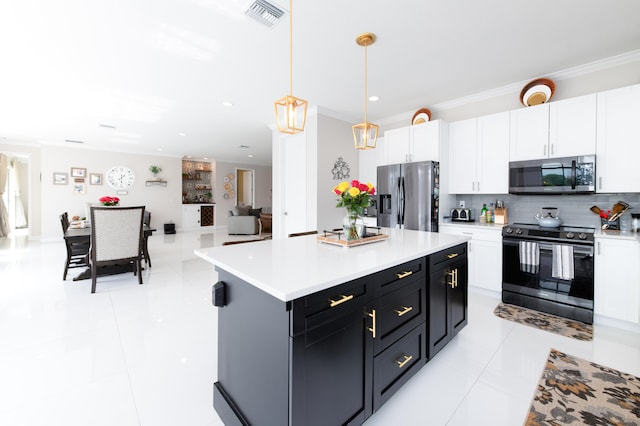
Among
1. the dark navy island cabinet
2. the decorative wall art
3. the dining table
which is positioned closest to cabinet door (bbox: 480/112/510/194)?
the decorative wall art

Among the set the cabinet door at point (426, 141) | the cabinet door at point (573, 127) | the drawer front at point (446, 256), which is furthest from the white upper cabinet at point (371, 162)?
the drawer front at point (446, 256)

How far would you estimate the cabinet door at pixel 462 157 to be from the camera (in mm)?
3719

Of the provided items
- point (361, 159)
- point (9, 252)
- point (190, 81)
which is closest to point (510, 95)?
point (361, 159)

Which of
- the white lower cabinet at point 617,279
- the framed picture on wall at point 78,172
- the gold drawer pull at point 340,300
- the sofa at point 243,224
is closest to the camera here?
the gold drawer pull at point 340,300

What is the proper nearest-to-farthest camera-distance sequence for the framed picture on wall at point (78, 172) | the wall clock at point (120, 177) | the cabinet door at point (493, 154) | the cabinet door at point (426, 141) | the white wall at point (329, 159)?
1. the cabinet door at point (493, 154)
2. the cabinet door at point (426, 141)
3. the white wall at point (329, 159)
4. the framed picture on wall at point (78, 172)
5. the wall clock at point (120, 177)

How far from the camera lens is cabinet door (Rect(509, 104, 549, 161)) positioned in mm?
3115

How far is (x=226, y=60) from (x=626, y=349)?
4.58m

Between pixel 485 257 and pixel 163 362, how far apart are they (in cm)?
353

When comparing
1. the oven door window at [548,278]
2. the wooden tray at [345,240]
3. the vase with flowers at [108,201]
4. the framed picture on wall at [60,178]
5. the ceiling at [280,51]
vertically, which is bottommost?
the oven door window at [548,278]

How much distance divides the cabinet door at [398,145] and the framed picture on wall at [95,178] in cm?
849

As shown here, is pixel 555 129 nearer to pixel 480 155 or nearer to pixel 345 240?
pixel 480 155

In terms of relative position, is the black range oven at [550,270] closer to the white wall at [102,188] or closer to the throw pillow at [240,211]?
the throw pillow at [240,211]

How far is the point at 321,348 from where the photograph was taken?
117cm

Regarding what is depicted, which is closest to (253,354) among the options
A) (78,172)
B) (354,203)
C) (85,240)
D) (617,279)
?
(354,203)
